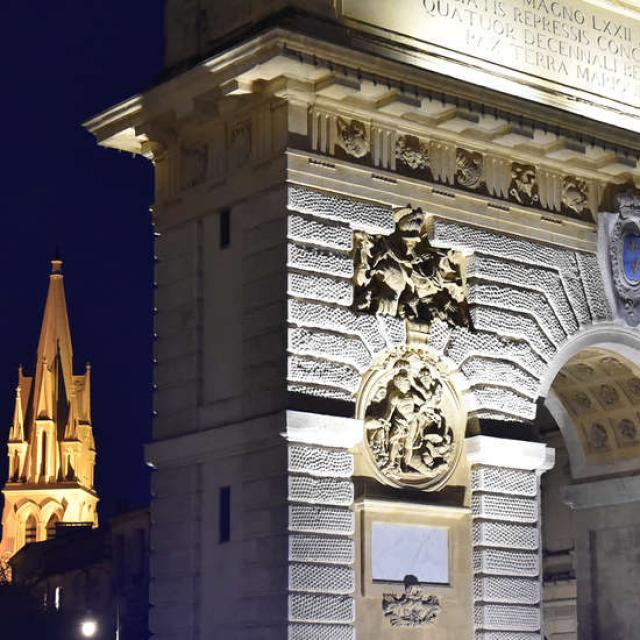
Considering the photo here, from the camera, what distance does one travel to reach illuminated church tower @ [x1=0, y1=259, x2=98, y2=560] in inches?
3962

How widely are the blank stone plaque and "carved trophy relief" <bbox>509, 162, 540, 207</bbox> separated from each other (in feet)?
15.7

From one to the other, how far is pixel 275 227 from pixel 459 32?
14.0 ft

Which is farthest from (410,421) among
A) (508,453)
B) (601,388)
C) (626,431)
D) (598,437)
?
(598,437)

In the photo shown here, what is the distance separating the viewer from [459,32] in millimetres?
26625

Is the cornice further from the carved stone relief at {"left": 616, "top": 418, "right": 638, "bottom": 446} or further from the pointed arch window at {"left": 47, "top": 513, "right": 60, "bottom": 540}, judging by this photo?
the pointed arch window at {"left": 47, "top": 513, "right": 60, "bottom": 540}

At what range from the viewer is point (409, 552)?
2503cm

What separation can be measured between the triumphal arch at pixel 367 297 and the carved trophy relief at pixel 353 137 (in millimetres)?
29

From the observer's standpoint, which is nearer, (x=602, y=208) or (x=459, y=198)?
(x=459, y=198)

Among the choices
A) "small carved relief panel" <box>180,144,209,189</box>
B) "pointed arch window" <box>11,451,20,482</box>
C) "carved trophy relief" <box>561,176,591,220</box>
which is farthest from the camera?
"pointed arch window" <box>11,451,20,482</box>

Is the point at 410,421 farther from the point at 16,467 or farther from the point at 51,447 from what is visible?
the point at 16,467

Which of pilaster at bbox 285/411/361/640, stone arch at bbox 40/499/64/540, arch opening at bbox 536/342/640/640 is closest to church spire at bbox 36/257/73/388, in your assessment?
stone arch at bbox 40/499/64/540

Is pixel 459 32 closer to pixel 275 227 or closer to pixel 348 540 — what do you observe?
pixel 275 227

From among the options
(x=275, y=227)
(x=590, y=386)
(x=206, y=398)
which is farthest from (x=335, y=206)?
(x=590, y=386)

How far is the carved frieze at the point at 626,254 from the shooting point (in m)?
28.1
